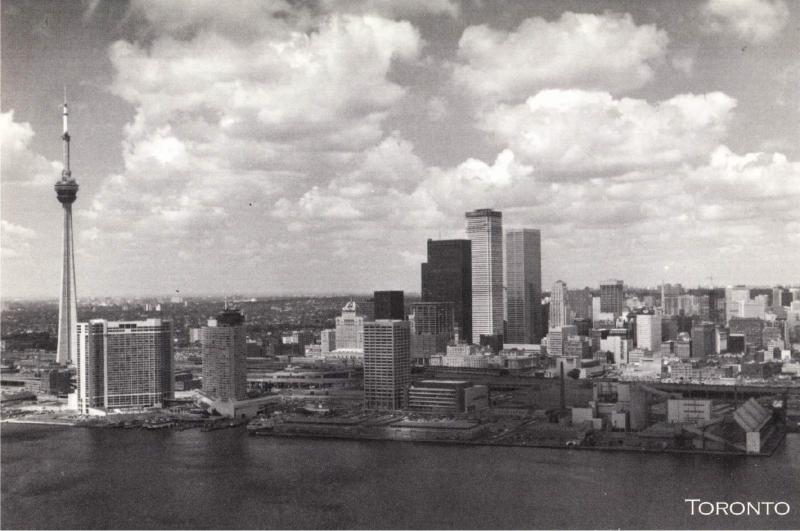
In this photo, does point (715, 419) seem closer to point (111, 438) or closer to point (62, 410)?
point (111, 438)

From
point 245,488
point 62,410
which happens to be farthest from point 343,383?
point 245,488

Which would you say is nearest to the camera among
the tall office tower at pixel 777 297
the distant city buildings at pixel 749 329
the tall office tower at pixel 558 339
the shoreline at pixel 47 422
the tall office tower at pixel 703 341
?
the shoreline at pixel 47 422

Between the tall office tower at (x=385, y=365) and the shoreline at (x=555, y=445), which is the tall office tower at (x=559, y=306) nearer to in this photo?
the tall office tower at (x=385, y=365)

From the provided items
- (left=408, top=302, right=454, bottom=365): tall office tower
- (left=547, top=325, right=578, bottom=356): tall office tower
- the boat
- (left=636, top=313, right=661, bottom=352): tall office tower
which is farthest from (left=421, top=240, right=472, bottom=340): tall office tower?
the boat

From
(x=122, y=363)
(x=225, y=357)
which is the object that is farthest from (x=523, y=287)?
(x=122, y=363)

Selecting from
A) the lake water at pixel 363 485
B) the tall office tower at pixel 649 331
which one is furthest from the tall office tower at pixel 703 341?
the lake water at pixel 363 485

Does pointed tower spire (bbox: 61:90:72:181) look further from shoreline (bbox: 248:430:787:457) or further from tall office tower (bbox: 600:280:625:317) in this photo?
tall office tower (bbox: 600:280:625:317)

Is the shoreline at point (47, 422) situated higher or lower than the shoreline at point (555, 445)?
higher

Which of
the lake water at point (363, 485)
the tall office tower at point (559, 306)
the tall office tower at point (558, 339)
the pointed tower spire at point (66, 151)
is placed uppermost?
the pointed tower spire at point (66, 151)
